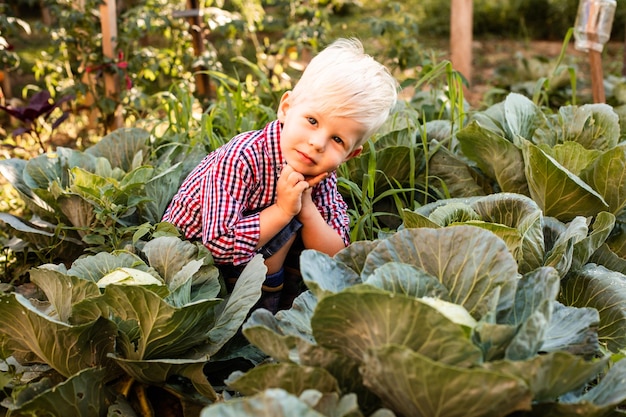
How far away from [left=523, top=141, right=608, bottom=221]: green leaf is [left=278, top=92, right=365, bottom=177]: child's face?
0.64 meters

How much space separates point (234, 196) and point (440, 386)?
3.41ft

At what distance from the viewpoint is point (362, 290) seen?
124cm

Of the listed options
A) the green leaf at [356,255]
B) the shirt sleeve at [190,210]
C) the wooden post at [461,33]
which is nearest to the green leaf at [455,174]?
the shirt sleeve at [190,210]

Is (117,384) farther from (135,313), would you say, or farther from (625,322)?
(625,322)

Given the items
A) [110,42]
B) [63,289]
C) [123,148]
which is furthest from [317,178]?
[110,42]

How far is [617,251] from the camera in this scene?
97.9 inches

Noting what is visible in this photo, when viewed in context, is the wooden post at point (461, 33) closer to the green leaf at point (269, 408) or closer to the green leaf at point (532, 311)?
the green leaf at point (532, 311)

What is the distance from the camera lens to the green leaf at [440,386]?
1.18 metres

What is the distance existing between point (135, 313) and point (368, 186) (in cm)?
107

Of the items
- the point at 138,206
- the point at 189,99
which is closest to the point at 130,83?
the point at 189,99

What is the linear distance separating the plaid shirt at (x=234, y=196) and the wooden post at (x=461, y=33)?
2.90 meters

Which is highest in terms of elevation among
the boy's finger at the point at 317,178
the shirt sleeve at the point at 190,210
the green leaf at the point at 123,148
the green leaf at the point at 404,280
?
the green leaf at the point at 404,280

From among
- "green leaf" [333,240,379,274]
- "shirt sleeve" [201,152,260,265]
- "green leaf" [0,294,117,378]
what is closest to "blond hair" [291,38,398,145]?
"shirt sleeve" [201,152,260,265]

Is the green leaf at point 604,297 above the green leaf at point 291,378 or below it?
below
